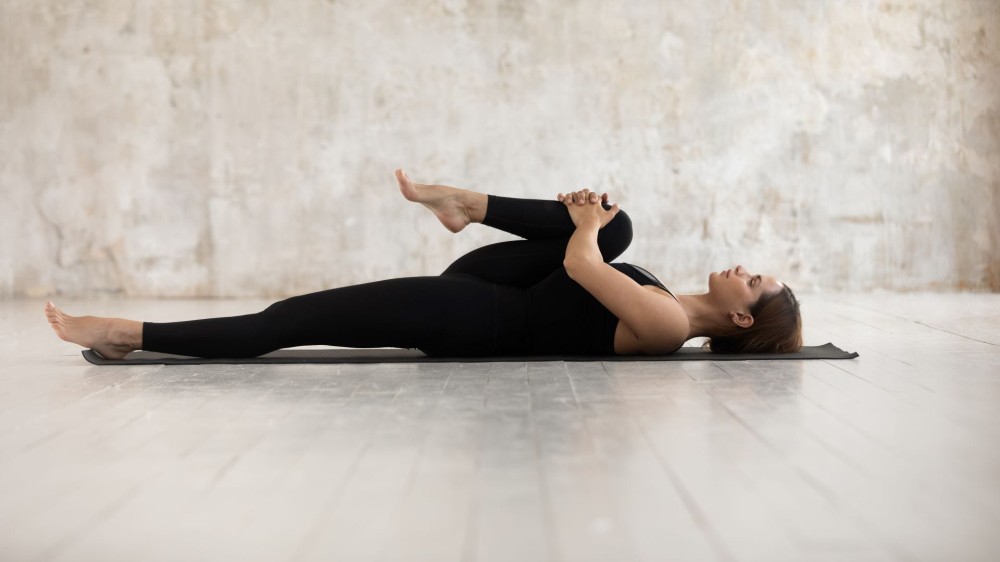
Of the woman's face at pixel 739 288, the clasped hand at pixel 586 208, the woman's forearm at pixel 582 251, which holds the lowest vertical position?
the woman's face at pixel 739 288

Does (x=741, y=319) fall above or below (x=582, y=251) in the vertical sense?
below

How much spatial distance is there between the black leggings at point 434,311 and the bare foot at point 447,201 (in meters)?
0.07

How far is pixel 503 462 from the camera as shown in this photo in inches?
64.1

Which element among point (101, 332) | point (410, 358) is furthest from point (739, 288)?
point (101, 332)

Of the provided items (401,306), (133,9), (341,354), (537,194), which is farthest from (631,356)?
(133,9)

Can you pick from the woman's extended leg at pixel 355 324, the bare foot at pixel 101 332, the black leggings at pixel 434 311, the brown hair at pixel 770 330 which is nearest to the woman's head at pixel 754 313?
the brown hair at pixel 770 330

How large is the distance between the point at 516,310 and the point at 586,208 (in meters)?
0.37

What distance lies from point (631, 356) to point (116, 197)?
388 cm

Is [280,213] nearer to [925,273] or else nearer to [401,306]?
[401,306]

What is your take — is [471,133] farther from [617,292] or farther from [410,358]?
[617,292]

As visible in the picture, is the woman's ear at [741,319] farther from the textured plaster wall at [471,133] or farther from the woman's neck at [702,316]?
the textured plaster wall at [471,133]

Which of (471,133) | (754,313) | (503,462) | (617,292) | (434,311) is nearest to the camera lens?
(503,462)

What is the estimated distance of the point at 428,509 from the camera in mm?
1367

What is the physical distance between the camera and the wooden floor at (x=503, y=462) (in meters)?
1.24
